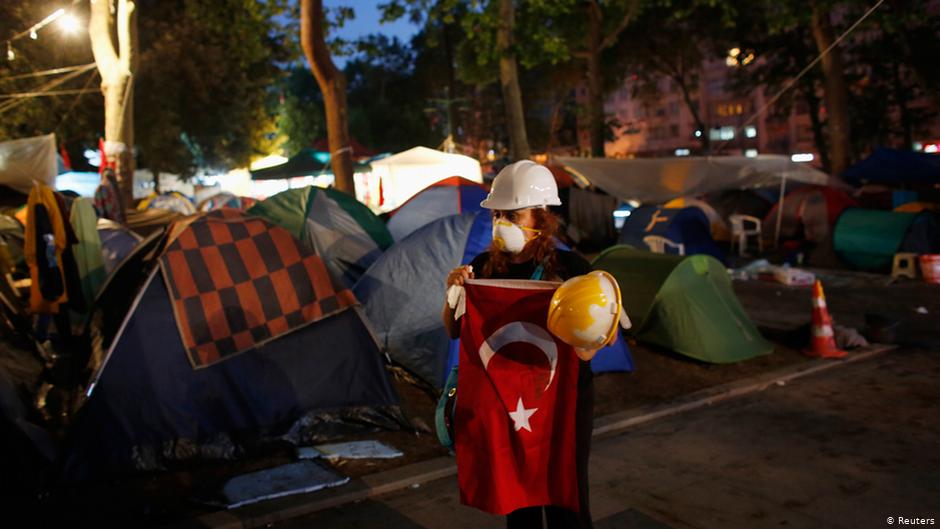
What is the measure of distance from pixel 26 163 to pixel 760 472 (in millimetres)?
15641

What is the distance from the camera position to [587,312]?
2.62 m

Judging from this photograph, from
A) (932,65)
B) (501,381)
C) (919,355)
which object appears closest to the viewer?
(501,381)

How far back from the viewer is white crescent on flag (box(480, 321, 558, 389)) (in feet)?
A: 9.59

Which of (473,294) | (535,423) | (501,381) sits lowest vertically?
(535,423)

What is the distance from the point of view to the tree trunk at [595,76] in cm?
2389

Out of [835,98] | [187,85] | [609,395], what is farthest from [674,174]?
[187,85]

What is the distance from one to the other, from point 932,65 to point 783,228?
13966mm

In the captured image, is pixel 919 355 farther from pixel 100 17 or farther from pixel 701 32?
pixel 701 32

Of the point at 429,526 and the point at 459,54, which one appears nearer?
the point at 429,526

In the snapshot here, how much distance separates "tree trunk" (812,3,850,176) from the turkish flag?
72.3ft

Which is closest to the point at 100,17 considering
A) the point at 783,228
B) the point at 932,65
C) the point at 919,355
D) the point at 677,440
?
the point at 677,440

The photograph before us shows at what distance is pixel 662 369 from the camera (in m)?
7.18

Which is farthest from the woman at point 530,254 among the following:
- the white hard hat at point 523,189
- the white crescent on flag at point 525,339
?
the white crescent on flag at point 525,339

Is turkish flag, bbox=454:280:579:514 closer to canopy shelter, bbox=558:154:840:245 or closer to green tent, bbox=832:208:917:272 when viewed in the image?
green tent, bbox=832:208:917:272
